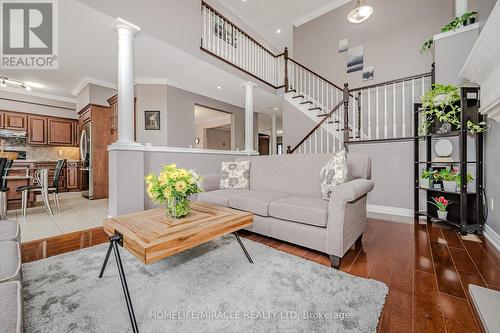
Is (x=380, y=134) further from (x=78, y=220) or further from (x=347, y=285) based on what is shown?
(x=78, y=220)

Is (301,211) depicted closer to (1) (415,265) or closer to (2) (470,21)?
(1) (415,265)

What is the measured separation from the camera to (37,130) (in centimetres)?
568

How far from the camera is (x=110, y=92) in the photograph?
210 inches

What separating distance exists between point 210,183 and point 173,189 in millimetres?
1466

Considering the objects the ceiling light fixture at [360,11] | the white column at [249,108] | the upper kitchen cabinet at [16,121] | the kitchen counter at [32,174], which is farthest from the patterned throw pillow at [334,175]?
the upper kitchen cabinet at [16,121]

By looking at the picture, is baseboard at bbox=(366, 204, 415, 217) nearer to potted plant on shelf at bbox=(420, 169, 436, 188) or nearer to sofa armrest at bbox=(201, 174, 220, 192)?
potted plant on shelf at bbox=(420, 169, 436, 188)

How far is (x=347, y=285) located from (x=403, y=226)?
1.92 m

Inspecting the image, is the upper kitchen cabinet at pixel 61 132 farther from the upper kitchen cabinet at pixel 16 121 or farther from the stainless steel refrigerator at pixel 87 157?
the stainless steel refrigerator at pixel 87 157

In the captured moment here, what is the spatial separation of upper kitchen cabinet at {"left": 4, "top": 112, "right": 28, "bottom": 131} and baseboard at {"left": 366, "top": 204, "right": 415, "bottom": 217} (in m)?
8.40

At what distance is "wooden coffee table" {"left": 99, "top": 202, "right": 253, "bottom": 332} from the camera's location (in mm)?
1057

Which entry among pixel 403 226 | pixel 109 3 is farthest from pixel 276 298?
pixel 109 3

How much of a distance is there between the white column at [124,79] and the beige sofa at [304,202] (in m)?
1.31

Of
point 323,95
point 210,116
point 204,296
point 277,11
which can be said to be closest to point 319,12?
point 277,11

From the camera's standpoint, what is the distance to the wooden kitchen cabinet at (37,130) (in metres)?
5.57
